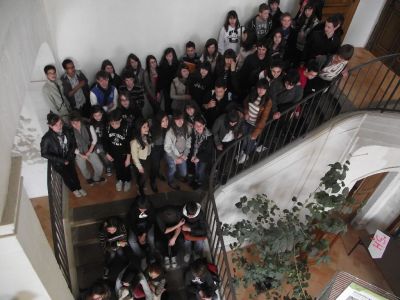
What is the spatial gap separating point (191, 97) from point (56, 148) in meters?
2.15

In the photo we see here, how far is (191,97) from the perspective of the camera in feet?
18.8

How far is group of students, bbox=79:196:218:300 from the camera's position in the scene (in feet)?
15.8

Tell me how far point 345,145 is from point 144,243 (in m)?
3.63

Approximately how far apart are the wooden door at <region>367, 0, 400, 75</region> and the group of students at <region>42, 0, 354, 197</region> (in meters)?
2.18

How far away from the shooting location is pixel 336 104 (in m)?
5.75

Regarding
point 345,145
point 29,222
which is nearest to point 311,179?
point 345,145

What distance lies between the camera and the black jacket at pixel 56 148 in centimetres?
475

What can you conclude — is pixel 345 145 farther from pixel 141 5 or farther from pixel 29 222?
pixel 29 222

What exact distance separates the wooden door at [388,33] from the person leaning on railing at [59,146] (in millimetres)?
6401

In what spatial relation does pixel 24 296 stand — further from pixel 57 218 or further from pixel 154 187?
pixel 154 187

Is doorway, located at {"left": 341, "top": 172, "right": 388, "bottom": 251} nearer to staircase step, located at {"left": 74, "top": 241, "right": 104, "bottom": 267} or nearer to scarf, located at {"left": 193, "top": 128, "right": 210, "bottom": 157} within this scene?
scarf, located at {"left": 193, "top": 128, "right": 210, "bottom": 157}

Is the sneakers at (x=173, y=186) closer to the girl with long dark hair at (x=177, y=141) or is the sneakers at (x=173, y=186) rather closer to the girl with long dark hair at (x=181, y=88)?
the girl with long dark hair at (x=177, y=141)

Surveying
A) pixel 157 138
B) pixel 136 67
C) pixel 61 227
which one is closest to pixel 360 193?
pixel 157 138

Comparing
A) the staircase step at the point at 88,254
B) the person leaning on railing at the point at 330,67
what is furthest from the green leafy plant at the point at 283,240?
the staircase step at the point at 88,254
